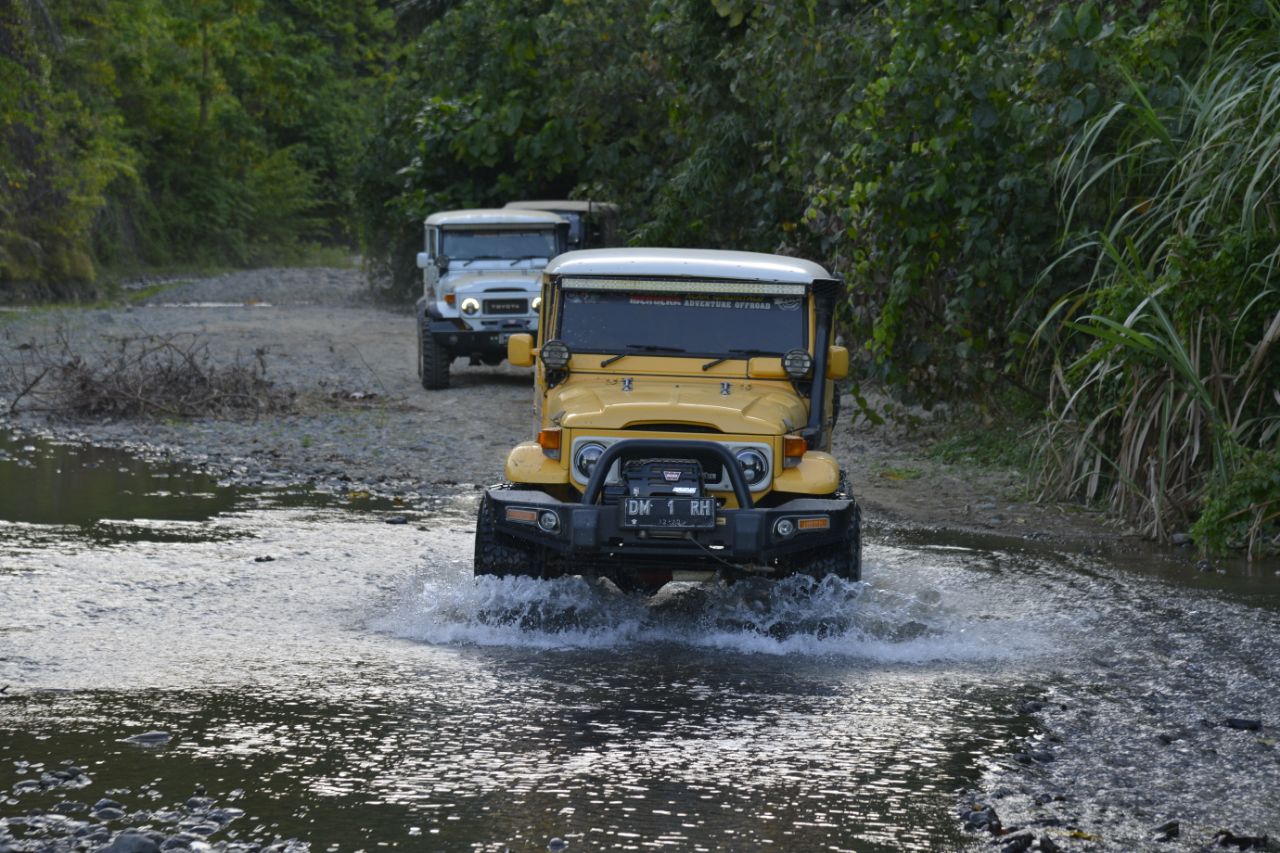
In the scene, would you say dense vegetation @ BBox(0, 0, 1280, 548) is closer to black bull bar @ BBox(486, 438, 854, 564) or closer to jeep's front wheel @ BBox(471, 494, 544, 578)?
black bull bar @ BBox(486, 438, 854, 564)

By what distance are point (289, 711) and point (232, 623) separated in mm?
1798

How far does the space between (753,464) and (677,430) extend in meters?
0.40

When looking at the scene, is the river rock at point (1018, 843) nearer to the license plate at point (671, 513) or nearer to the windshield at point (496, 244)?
the license plate at point (671, 513)

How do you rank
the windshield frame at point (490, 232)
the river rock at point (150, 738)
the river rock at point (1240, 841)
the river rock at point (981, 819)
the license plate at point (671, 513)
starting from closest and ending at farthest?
1. the river rock at point (1240, 841)
2. the river rock at point (981, 819)
3. the river rock at point (150, 738)
4. the license plate at point (671, 513)
5. the windshield frame at point (490, 232)

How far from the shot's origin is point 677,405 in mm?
8516

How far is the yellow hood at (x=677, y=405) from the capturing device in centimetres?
845

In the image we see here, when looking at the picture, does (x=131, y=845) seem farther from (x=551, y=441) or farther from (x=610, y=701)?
(x=551, y=441)

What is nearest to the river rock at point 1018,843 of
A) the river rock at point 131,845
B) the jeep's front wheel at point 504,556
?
the river rock at point 131,845

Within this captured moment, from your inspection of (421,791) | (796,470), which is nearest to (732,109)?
(796,470)

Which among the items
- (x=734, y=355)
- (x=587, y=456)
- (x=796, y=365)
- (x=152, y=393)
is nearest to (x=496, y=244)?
(x=152, y=393)

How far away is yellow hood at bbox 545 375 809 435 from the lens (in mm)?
8453

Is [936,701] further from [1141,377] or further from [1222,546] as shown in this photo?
[1141,377]

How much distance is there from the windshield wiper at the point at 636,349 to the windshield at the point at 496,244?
12467 mm

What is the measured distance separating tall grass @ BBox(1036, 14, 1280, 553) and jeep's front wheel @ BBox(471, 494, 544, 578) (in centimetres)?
443
